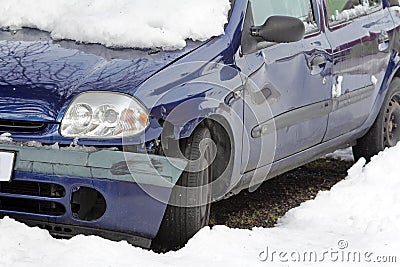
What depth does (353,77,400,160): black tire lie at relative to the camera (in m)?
7.12

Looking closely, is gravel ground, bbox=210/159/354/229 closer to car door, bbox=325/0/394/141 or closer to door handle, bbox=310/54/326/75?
car door, bbox=325/0/394/141

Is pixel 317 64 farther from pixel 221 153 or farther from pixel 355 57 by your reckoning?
pixel 221 153

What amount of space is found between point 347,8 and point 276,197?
4.55ft

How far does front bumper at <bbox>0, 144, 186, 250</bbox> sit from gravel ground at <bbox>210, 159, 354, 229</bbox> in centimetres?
109

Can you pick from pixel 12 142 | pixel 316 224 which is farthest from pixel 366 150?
pixel 12 142

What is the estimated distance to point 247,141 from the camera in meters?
5.19

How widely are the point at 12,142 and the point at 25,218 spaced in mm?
394

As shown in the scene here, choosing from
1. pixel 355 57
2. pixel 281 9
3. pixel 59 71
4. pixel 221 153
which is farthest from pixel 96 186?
pixel 355 57

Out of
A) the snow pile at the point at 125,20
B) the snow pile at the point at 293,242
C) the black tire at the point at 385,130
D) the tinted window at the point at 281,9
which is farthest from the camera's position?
the black tire at the point at 385,130

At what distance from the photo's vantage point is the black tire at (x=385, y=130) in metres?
7.12

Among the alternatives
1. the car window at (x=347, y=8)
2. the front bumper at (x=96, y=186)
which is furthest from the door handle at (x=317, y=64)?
the front bumper at (x=96, y=186)

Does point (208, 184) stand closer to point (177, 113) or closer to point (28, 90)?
point (177, 113)

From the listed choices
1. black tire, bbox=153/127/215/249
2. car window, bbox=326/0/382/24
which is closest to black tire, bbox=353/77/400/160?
car window, bbox=326/0/382/24

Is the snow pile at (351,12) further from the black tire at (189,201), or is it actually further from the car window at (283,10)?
the black tire at (189,201)
